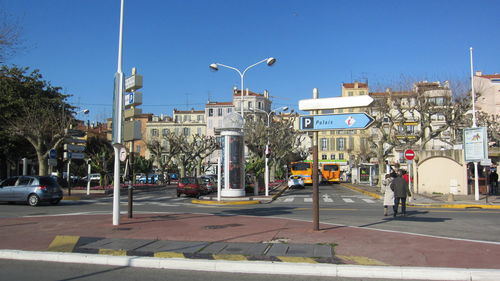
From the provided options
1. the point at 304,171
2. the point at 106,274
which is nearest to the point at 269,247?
the point at 106,274

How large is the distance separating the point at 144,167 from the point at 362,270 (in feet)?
142

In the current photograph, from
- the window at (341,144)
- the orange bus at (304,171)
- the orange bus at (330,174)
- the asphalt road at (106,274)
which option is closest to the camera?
the asphalt road at (106,274)

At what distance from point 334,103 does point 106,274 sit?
7219mm

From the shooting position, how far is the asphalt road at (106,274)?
7094 millimetres

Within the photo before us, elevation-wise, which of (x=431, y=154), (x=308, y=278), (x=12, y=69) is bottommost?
(x=308, y=278)

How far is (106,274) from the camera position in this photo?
7340mm

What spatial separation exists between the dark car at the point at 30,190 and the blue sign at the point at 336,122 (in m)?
15.8

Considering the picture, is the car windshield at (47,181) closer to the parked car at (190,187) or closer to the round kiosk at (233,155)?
the parked car at (190,187)

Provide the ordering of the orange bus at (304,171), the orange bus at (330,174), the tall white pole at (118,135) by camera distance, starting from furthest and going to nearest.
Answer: the orange bus at (330,174), the orange bus at (304,171), the tall white pole at (118,135)

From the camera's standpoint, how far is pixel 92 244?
948cm

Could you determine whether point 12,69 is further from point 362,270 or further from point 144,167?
point 362,270

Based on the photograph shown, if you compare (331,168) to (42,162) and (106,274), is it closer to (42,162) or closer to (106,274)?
(42,162)

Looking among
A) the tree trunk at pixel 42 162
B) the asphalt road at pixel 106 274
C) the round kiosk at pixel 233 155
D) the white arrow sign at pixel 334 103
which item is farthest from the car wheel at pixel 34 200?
the white arrow sign at pixel 334 103

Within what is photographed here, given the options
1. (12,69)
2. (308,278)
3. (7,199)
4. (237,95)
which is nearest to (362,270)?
(308,278)
